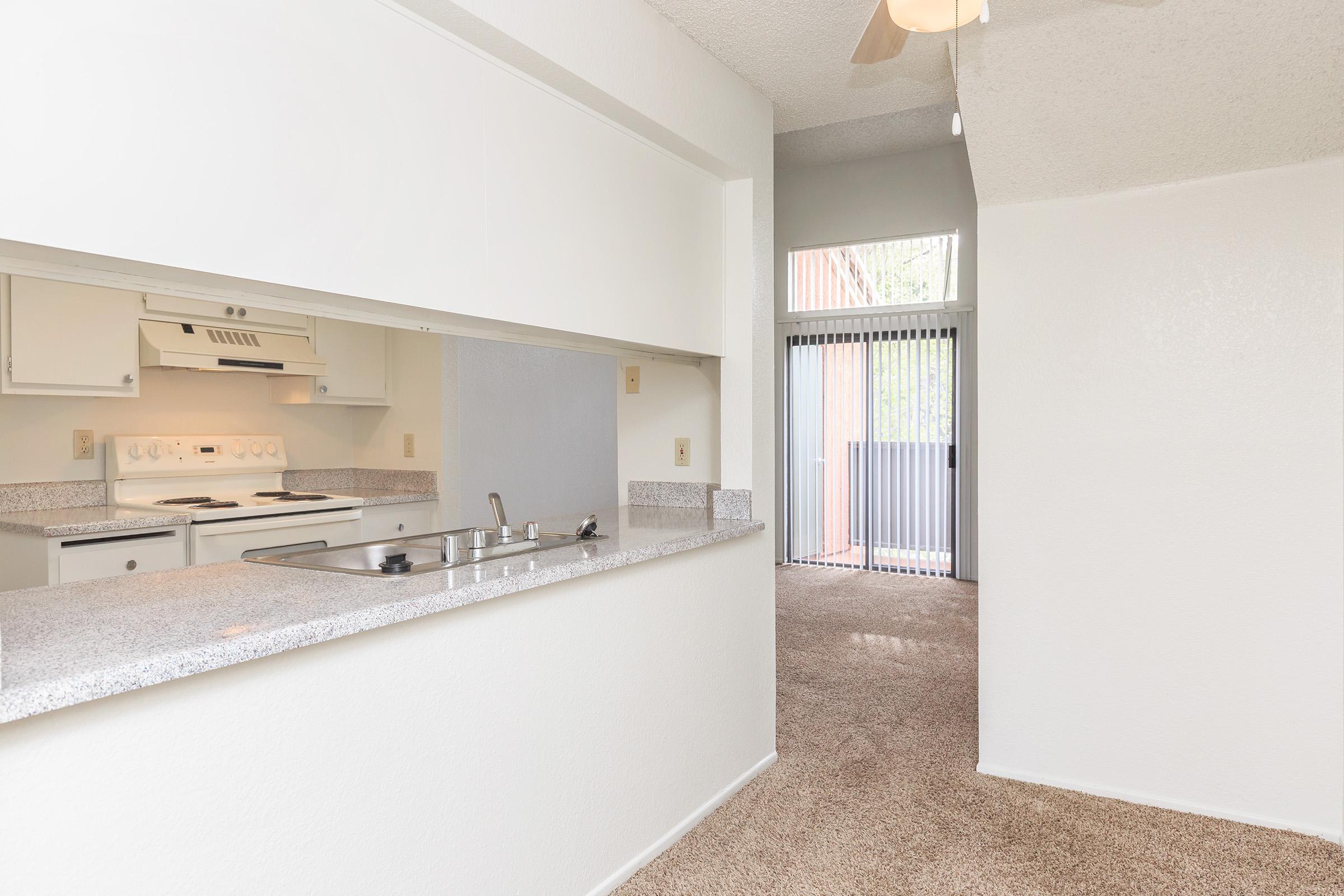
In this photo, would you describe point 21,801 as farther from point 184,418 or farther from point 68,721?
point 184,418

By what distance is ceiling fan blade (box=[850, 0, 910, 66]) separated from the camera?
6.38 feet

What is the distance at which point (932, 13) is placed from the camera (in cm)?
186

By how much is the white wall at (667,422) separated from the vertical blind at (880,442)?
3.37 m

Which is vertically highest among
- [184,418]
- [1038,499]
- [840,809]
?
[184,418]

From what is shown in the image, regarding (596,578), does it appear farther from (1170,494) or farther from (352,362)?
(1170,494)

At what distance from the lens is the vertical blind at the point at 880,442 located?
242 inches

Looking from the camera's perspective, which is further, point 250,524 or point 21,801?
point 250,524

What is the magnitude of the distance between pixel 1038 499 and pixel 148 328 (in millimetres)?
2781

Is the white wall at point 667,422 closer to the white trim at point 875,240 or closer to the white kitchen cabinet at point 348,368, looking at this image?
the white kitchen cabinet at point 348,368

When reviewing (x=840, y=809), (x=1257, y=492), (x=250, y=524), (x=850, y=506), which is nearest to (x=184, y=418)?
(x=250, y=524)

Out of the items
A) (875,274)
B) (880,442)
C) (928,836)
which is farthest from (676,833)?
(875,274)

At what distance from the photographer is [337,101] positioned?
5.37ft

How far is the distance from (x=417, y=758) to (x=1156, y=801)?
7.67 feet

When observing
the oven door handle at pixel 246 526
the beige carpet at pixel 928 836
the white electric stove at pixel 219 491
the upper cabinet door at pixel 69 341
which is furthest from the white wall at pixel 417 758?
the oven door handle at pixel 246 526
